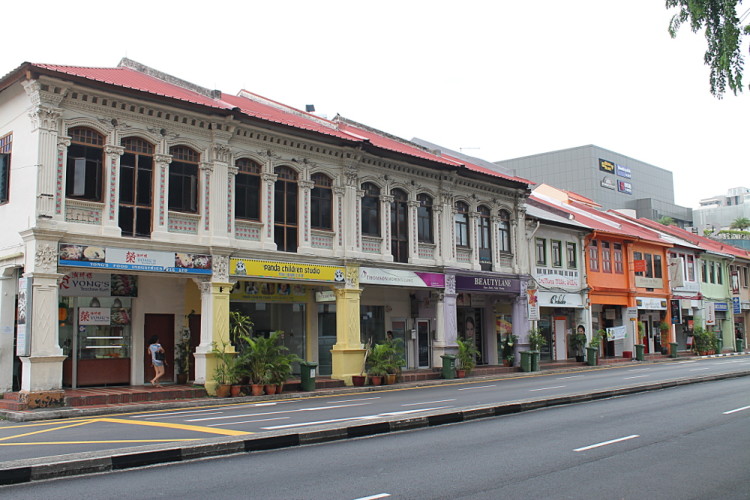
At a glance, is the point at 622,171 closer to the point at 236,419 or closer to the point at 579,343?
the point at 579,343

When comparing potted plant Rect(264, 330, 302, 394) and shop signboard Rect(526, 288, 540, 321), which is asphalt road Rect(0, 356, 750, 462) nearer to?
potted plant Rect(264, 330, 302, 394)

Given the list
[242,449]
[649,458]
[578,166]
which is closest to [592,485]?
[649,458]

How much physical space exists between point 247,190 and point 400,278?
717cm

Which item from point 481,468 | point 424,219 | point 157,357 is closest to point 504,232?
point 424,219

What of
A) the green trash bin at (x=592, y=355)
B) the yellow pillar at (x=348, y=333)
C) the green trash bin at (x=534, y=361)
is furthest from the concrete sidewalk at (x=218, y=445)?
the green trash bin at (x=592, y=355)

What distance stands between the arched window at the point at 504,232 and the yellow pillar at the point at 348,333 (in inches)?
373

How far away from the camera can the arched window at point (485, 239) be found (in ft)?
104

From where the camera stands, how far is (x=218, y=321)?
854 inches

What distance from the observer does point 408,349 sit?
30.3 m

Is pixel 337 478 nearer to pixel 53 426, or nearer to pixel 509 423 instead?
pixel 509 423

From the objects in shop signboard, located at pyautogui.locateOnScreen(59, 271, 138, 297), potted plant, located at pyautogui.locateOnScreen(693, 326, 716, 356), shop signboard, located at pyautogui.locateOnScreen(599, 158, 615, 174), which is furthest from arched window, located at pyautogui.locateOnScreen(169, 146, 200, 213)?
shop signboard, located at pyautogui.locateOnScreen(599, 158, 615, 174)

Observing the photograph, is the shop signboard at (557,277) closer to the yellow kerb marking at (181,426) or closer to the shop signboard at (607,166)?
the yellow kerb marking at (181,426)

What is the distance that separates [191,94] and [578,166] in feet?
191

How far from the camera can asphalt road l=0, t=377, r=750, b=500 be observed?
7816mm
